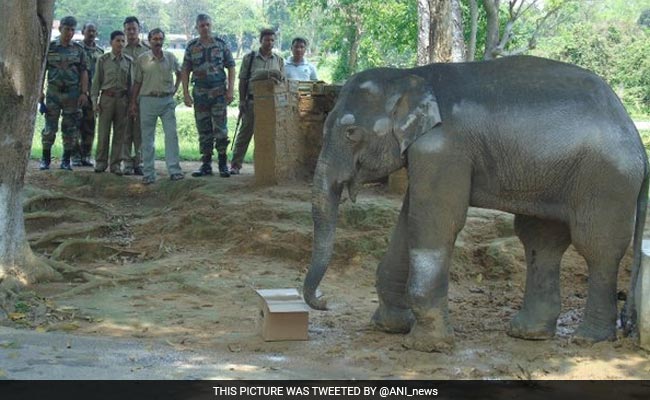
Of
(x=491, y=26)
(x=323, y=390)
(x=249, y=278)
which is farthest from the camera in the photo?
(x=491, y=26)

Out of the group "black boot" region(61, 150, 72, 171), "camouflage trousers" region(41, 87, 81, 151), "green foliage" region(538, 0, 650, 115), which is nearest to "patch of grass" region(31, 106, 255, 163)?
"camouflage trousers" region(41, 87, 81, 151)

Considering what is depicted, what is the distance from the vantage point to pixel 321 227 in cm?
752

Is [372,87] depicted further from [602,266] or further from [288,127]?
[288,127]

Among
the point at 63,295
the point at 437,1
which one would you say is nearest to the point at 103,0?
the point at 437,1

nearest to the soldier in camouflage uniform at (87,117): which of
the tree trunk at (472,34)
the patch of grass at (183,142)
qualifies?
the patch of grass at (183,142)

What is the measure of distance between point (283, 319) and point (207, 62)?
24.1ft

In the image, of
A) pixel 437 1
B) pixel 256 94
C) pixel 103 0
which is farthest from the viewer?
pixel 103 0

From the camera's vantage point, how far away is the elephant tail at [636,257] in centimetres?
748

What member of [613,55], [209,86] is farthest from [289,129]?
[613,55]

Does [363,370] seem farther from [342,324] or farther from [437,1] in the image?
[437,1]

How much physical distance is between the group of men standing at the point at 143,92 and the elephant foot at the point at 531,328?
669 centimetres

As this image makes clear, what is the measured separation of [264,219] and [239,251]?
590 mm

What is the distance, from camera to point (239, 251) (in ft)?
36.6

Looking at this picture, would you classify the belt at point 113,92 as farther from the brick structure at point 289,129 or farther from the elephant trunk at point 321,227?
the elephant trunk at point 321,227
